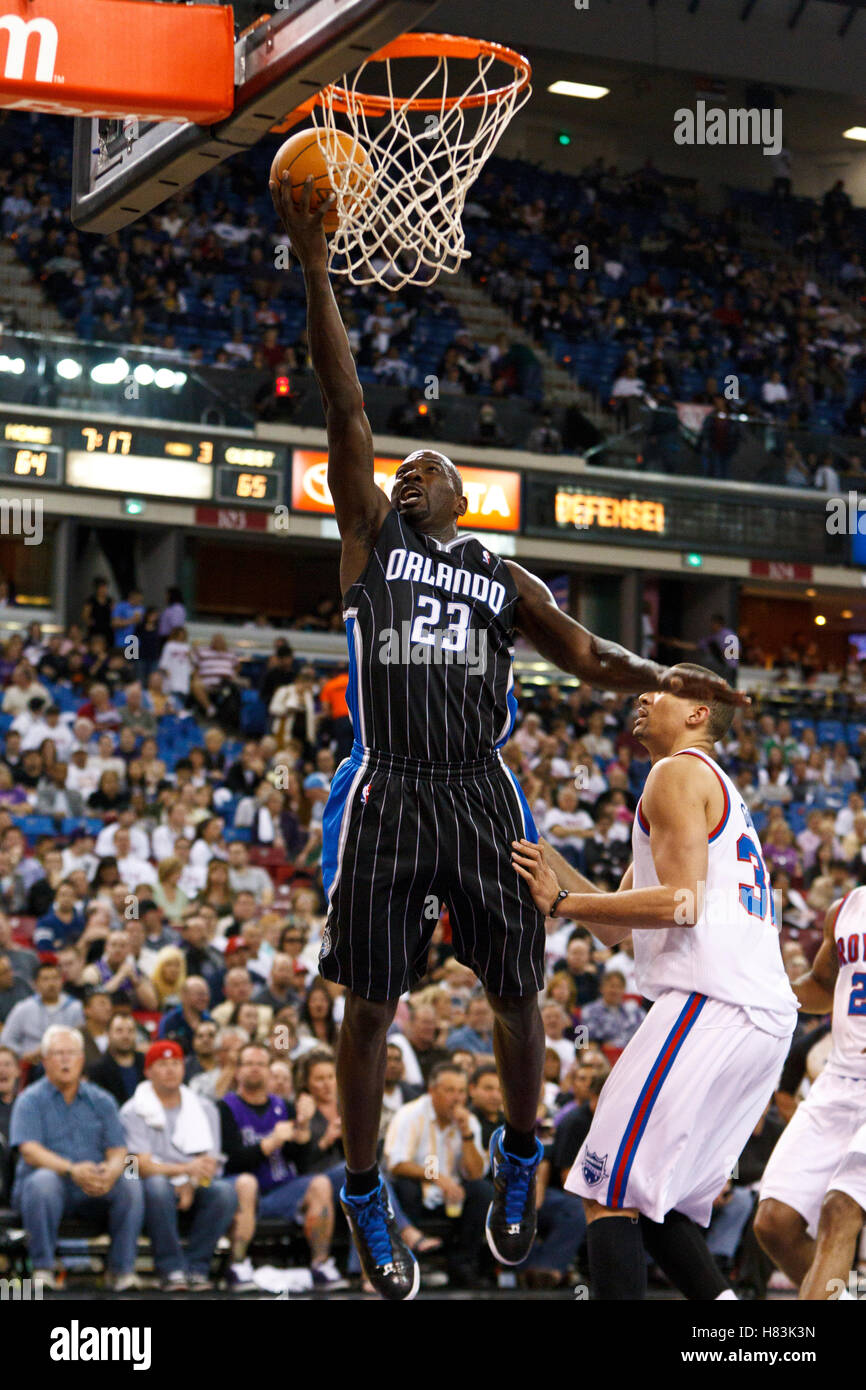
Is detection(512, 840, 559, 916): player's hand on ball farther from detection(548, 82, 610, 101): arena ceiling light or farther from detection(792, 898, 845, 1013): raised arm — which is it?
detection(548, 82, 610, 101): arena ceiling light

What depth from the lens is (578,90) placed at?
23750mm

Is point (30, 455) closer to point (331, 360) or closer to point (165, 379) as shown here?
point (165, 379)

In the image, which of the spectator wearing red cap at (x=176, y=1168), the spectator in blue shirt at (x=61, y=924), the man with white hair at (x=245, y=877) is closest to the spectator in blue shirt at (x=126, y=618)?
the man with white hair at (x=245, y=877)

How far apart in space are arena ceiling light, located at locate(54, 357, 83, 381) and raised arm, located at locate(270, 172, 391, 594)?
12.0 m

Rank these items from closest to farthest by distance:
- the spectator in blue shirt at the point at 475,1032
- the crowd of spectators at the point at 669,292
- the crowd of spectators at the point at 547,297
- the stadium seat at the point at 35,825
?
the spectator in blue shirt at the point at 475,1032, the stadium seat at the point at 35,825, the crowd of spectators at the point at 547,297, the crowd of spectators at the point at 669,292

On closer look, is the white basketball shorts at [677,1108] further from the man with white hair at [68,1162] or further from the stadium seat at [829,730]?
the stadium seat at [829,730]

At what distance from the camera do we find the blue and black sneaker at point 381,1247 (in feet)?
15.7

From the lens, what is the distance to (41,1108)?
8406 mm

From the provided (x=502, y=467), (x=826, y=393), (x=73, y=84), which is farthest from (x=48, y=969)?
(x=826, y=393)

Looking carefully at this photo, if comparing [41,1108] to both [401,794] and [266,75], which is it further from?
[266,75]

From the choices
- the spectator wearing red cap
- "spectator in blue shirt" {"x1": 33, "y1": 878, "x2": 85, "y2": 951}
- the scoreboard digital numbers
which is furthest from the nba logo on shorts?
the scoreboard digital numbers

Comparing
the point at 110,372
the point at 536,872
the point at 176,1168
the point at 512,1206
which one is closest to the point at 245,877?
the point at 176,1168

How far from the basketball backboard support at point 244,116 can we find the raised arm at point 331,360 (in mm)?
256
